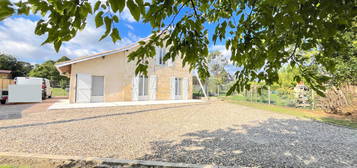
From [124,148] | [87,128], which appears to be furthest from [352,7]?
[87,128]

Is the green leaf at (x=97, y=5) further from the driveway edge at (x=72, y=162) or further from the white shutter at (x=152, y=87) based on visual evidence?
the white shutter at (x=152, y=87)

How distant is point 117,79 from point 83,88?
2377mm

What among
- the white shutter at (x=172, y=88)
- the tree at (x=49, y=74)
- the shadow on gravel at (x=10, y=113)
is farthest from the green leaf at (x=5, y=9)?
the tree at (x=49, y=74)

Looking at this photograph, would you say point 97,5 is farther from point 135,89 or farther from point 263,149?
point 135,89

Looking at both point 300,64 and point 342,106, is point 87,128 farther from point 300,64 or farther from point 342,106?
point 342,106

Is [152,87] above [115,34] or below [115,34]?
below

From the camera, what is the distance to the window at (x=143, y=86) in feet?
40.3

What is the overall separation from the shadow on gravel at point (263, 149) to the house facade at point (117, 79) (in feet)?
28.3

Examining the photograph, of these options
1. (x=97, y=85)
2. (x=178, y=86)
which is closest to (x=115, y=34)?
(x=97, y=85)

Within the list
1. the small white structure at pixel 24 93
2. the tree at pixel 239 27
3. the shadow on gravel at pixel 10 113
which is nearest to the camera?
the tree at pixel 239 27

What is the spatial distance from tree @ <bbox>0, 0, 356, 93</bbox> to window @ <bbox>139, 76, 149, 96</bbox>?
10.5 meters

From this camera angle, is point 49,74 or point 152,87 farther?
point 49,74

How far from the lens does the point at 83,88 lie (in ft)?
33.4

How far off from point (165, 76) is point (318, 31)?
12.4 metres
